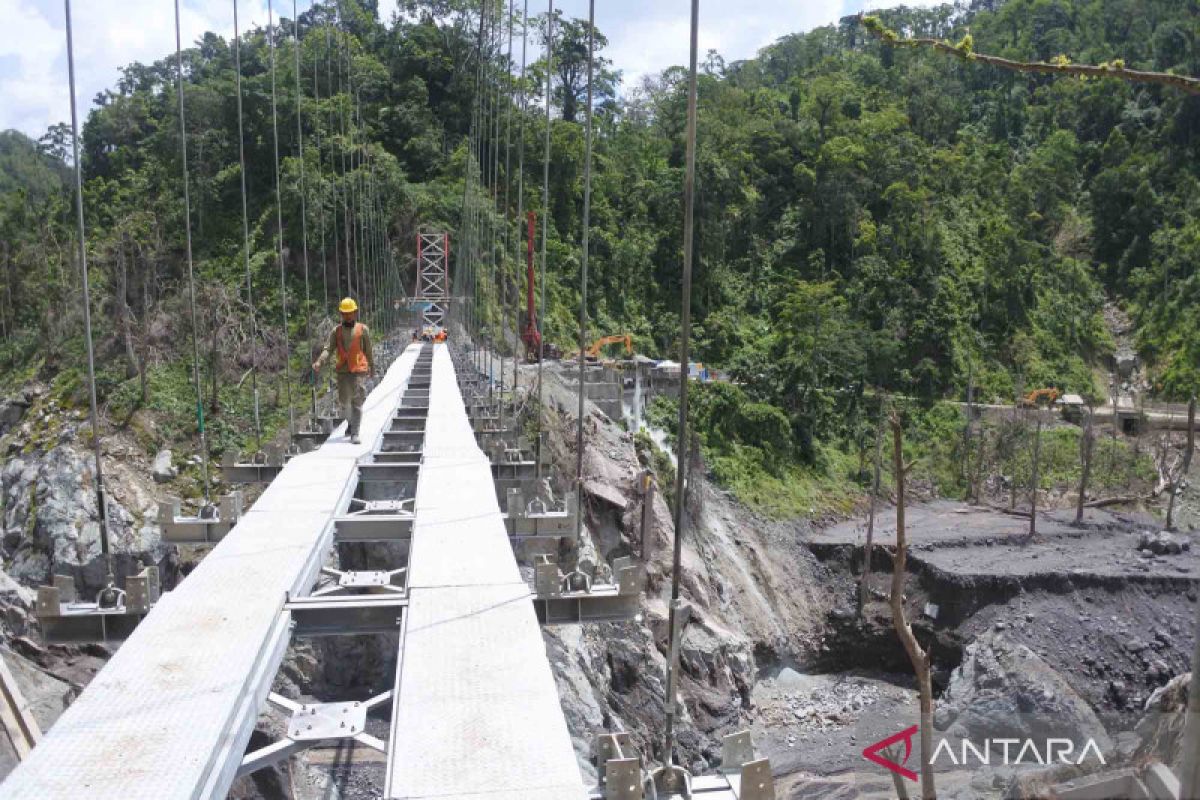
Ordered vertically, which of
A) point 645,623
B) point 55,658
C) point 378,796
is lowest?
point 645,623

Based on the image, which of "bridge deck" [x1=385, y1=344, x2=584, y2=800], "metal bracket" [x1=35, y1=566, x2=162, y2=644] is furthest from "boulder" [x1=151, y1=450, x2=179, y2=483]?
"metal bracket" [x1=35, y1=566, x2=162, y2=644]

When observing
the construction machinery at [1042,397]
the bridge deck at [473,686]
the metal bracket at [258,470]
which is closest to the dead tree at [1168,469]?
the construction machinery at [1042,397]

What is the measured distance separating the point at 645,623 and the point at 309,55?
18.1 metres

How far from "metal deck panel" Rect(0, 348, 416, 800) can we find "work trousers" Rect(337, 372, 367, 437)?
2430 millimetres

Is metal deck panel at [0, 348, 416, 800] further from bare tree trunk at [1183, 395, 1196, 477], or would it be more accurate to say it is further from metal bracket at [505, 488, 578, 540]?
bare tree trunk at [1183, 395, 1196, 477]

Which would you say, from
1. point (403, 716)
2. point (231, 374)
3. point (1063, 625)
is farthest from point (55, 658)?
point (1063, 625)

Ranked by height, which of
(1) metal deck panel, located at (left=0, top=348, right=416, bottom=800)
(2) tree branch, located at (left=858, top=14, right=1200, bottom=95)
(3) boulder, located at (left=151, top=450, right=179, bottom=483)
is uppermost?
(2) tree branch, located at (left=858, top=14, right=1200, bottom=95)

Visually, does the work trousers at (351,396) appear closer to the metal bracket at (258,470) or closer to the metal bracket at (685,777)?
the metal bracket at (258,470)

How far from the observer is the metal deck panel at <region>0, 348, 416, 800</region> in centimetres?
213

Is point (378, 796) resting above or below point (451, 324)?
below

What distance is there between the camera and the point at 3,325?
Result: 22391mm

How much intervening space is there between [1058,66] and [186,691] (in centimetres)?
326

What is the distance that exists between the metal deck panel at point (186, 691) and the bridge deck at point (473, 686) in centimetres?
45

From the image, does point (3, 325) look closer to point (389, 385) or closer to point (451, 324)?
point (451, 324)
